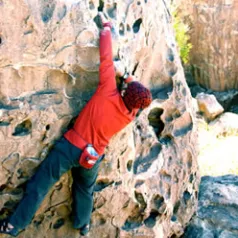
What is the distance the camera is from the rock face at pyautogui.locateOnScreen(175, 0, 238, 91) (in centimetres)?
1099

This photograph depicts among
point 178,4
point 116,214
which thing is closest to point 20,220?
point 116,214

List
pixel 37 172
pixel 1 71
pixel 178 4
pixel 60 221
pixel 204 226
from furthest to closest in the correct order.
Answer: pixel 178 4 < pixel 204 226 < pixel 60 221 < pixel 37 172 < pixel 1 71

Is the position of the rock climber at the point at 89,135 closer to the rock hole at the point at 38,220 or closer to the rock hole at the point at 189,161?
the rock hole at the point at 38,220

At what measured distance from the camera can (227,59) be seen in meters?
11.3

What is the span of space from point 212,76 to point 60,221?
29.7ft

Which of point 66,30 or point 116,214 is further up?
point 66,30

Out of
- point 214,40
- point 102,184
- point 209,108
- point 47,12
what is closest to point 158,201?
point 102,184

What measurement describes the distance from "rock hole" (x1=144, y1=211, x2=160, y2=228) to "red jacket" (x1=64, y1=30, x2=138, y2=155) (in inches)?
34.4

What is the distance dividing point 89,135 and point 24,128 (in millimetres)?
369

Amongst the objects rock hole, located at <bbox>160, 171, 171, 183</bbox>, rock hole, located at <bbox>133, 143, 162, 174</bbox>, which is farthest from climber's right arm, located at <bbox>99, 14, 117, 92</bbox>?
rock hole, located at <bbox>160, 171, 171, 183</bbox>

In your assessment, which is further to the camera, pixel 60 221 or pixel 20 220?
pixel 60 221

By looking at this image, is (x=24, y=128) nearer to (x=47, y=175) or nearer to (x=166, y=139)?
(x=47, y=175)

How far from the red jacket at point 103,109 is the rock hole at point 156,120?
768mm

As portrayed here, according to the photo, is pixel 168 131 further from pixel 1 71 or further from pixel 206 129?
pixel 206 129
